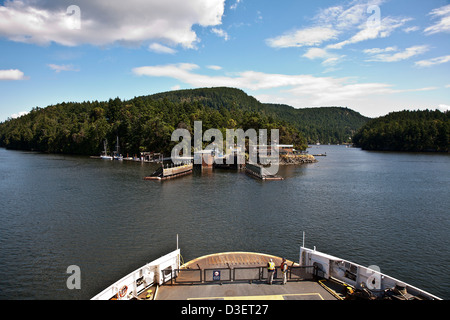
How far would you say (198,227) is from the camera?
36.7 m

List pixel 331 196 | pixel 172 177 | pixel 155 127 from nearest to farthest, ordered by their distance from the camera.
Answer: pixel 331 196 < pixel 172 177 < pixel 155 127

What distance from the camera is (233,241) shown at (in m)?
32.1

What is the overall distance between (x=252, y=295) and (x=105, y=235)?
24054 mm

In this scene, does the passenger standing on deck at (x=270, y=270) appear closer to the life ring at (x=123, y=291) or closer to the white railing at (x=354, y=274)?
the white railing at (x=354, y=274)

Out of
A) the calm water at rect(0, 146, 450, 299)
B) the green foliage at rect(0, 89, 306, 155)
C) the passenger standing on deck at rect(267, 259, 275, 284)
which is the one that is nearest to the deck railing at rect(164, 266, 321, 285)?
the passenger standing on deck at rect(267, 259, 275, 284)

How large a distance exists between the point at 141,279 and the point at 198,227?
20099 millimetres

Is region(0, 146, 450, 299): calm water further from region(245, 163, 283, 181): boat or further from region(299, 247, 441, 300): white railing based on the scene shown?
region(245, 163, 283, 181): boat

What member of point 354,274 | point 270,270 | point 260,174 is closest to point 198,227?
point 270,270

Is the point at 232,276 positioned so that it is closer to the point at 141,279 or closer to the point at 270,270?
the point at 270,270

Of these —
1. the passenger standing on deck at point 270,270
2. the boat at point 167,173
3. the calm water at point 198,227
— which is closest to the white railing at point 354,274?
the passenger standing on deck at point 270,270

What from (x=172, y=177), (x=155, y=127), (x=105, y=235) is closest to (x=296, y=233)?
(x=105, y=235)

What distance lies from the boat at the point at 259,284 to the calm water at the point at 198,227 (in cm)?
885
